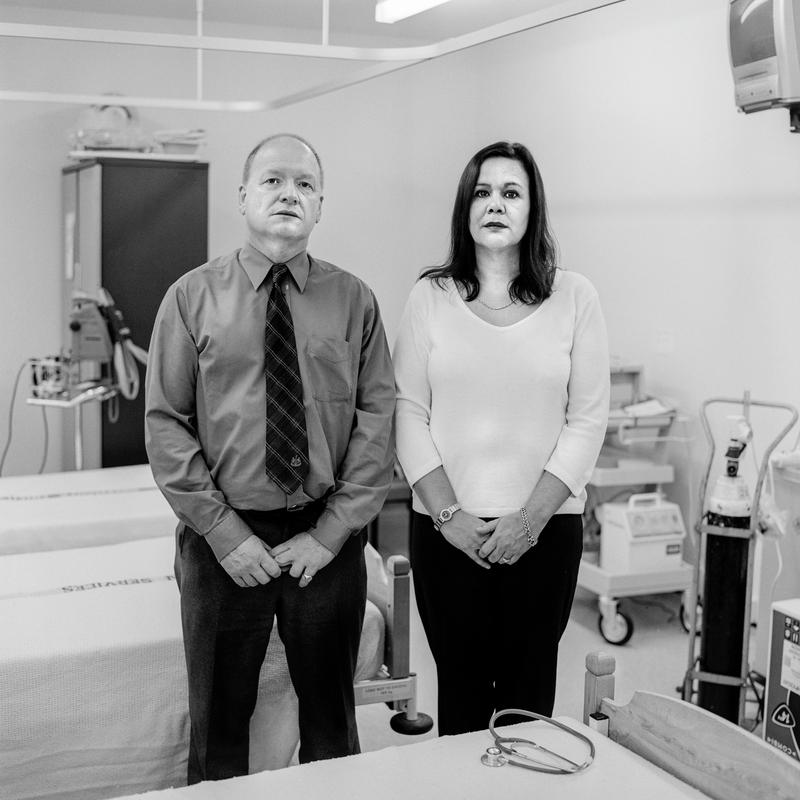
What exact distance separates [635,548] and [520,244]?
209cm

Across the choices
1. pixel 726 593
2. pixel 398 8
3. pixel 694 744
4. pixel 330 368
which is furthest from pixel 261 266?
pixel 726 593

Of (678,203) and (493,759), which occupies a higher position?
(678,203)

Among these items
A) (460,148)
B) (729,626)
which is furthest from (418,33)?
(729,626)

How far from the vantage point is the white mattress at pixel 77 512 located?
3449 mm

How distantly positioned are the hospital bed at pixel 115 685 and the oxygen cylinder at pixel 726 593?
33.0 inches

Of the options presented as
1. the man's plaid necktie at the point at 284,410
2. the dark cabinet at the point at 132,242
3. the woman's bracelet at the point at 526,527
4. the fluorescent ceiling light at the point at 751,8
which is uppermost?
the fluorescent ceiling light at the point at 751,8

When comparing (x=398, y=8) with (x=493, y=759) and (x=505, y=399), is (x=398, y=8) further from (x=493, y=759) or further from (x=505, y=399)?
(x=493, y=759)

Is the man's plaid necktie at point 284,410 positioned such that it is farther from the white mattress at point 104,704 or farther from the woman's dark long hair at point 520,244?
the white mattress at point 104,704

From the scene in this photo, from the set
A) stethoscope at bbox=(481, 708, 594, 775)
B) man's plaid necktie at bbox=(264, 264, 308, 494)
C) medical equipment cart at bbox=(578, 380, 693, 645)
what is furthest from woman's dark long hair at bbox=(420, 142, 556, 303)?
medical equipment cart at bbox=(578, 380, 693, 645)

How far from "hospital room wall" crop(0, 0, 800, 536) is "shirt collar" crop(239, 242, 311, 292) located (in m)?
2.43

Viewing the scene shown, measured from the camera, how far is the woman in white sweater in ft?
6.81

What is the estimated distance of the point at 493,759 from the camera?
154 centimetres

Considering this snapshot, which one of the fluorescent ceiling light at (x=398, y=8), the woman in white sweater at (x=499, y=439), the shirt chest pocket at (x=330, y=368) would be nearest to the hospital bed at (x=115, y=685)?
the woman in white sweater at (x=499, y=439)

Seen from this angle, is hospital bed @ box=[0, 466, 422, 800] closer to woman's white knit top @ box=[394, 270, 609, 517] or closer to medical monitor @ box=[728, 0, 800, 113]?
woman's white knit top @ box=[394, 270, 609, 517]
